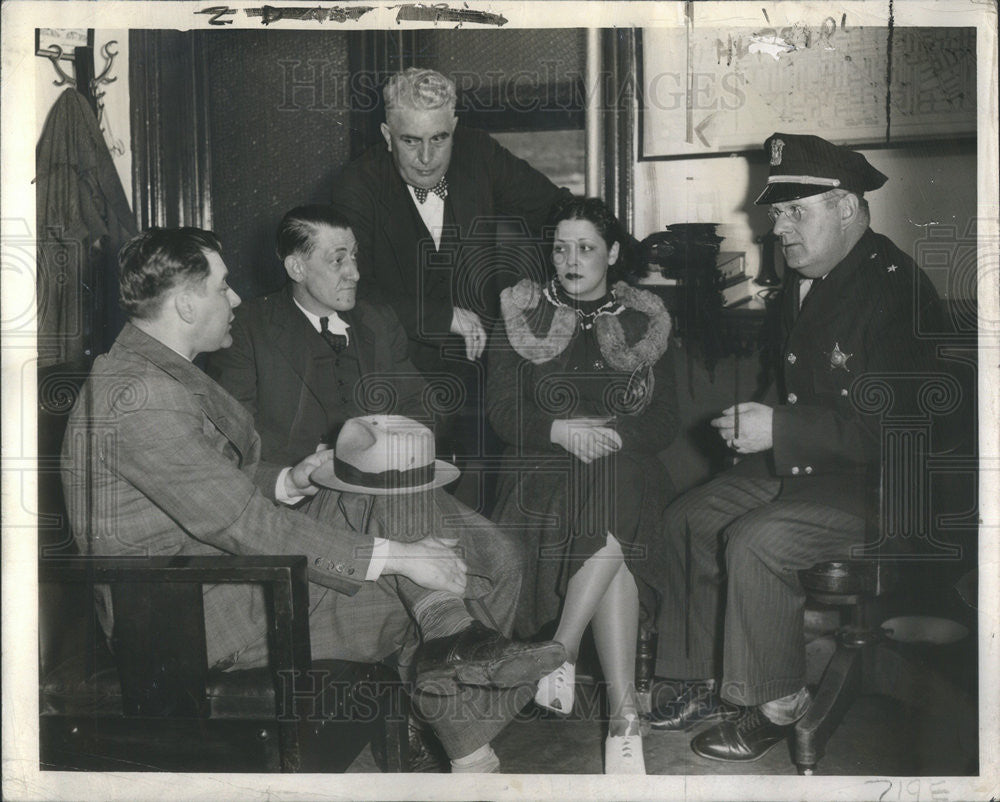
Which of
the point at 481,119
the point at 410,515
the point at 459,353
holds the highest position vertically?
the point at 481,119

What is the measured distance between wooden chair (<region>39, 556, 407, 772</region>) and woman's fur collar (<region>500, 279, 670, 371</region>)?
93 centimetres

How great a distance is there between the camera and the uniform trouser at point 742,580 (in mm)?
2881

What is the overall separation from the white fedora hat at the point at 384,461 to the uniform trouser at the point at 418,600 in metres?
0.04

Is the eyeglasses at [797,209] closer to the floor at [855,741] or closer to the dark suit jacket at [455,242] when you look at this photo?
the dark suit jacket at [455,242]

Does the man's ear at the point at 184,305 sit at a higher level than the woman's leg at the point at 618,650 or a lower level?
higher

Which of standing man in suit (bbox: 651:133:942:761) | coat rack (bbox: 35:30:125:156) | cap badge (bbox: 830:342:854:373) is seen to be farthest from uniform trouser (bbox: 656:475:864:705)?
coat rack (bbox: 35:30:125:156)

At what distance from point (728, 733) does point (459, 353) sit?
53.8 inches

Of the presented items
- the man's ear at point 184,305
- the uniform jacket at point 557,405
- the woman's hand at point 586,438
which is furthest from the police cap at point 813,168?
the man's ear at point 184,305

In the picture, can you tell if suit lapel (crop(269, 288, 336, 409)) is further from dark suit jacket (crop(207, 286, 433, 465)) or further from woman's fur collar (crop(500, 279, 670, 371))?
woman's fur collar (crop(500, 279, 670, 371))

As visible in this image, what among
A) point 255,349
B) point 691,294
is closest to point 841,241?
point 691,294

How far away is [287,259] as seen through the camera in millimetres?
3016

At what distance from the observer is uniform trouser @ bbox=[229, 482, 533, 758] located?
2838 mm

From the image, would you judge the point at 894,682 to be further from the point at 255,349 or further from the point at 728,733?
the point at 255,349

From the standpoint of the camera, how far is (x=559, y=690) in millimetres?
2955
